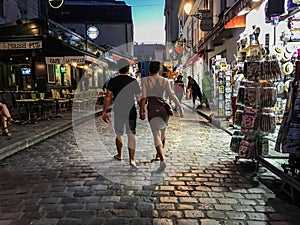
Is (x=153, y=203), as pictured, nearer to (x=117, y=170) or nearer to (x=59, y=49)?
(x=117, y=170)

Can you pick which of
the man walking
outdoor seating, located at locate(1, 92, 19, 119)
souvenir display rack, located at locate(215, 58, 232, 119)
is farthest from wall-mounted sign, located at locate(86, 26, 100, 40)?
the man walking

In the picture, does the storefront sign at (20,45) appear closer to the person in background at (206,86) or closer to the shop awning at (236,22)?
the person in background at (206,86)

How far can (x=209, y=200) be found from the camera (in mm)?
3736

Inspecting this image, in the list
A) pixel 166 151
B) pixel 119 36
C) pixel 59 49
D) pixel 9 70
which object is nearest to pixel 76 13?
pixel 119 36

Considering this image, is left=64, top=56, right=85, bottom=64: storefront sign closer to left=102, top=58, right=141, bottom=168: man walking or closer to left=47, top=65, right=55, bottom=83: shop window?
left=47, top=65, right=55, bottom=83: shop window

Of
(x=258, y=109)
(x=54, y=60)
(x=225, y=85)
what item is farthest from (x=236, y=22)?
(x=54, y=60)

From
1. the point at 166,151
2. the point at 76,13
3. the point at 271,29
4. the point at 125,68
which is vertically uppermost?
the point at 76,13

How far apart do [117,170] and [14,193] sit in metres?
1.64

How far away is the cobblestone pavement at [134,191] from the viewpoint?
10.7 feet

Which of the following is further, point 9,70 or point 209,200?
point 9,70

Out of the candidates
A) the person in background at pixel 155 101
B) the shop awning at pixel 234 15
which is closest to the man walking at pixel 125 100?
the person in background at pixel 155 101

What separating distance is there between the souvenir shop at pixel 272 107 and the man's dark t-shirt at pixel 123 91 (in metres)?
2.00

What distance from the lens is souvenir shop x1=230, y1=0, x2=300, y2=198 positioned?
155 inches

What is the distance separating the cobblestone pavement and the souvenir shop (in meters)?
0.37
